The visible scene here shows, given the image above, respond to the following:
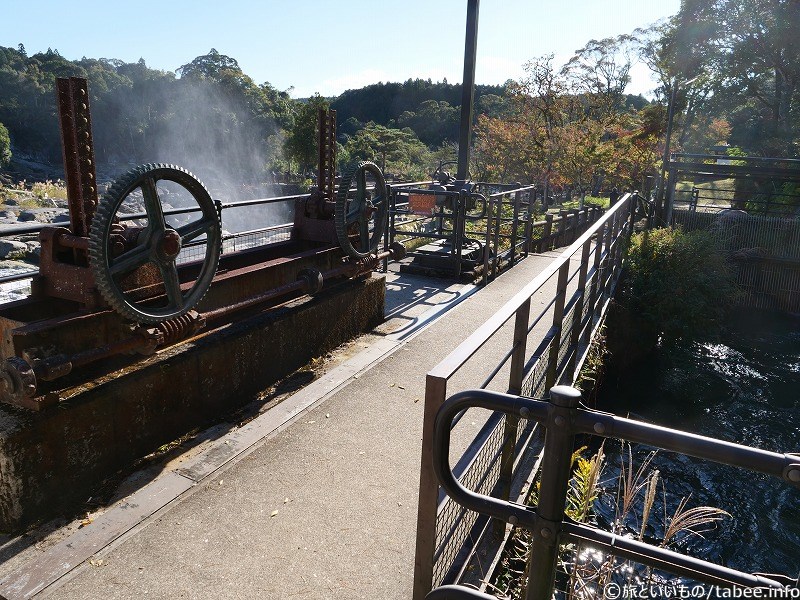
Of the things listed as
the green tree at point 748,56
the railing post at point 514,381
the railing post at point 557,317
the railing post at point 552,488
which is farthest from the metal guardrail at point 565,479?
the green tree at point 748,56

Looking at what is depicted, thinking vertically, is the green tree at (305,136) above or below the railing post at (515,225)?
above

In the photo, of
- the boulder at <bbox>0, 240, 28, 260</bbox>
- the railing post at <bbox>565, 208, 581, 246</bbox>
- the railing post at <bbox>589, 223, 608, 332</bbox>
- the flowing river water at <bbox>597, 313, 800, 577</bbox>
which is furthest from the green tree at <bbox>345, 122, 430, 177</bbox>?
the railing post at <bbox>589, 223, 608, 332</bbox>

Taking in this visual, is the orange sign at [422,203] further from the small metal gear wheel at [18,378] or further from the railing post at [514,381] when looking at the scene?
the small metal gear wheel at [18,378]

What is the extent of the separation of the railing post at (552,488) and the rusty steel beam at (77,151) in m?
3.38

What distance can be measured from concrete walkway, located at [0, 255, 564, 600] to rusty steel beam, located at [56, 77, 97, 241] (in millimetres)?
1649

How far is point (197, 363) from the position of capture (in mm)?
4398

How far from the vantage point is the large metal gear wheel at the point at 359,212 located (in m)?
6.11

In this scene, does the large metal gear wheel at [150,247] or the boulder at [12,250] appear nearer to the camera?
the large metal gear wheel at [150,247]

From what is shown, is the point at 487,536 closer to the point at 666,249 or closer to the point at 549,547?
the point at 549,547

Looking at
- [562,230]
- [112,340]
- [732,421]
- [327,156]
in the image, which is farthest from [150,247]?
[562,230]

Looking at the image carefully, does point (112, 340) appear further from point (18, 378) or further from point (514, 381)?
point (514, 381)

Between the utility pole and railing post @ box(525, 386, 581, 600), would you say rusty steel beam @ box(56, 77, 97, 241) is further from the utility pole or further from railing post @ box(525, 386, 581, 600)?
the utility pole

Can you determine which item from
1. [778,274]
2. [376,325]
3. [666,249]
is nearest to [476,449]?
[376,325]

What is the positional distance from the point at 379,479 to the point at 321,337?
2.30m
